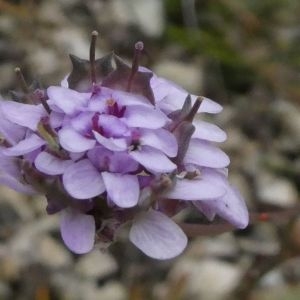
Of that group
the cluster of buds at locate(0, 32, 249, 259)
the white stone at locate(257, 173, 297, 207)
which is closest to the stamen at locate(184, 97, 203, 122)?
the cluster of buds at locate(0, 32, 249, 259)

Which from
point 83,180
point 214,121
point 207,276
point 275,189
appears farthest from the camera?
point 214,121

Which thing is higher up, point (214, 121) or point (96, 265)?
point (214, 121)

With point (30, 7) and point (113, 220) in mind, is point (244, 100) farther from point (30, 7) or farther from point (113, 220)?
point (113, 220)

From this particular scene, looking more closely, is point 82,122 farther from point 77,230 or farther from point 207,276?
point 207,276

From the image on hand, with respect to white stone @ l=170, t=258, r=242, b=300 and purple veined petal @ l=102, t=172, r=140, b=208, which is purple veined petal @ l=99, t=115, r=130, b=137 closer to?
purple veined petal @ l=102, t=172, r=140, b=208

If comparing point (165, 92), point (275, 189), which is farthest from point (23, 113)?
point (275, 189)
